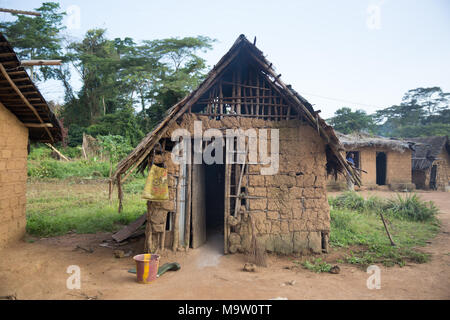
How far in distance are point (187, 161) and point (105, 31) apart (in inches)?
1116

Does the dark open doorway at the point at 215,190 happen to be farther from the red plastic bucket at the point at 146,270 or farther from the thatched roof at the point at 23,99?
the red plastic bucket at the point at 146,270

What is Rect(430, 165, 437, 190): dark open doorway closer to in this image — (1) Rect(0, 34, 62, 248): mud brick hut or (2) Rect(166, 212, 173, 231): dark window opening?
(2) Rect(166, 212, 173, 231): dark window opening

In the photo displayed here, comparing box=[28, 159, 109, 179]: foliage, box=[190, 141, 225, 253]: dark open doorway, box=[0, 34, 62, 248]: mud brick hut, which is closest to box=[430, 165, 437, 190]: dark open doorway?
box=[190, 141, 225, 253]: dark open doorway

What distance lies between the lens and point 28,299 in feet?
14.1

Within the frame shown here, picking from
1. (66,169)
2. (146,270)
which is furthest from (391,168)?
(66,169)

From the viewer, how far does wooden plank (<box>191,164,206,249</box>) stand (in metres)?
6.48

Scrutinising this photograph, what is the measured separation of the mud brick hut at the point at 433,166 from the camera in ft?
61.2

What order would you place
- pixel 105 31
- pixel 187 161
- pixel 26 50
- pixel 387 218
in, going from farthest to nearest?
1. pixel 105 31
2. pixel 26 50
3. pixel 387 218
4. pixel 187 161

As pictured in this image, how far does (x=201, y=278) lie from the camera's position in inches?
201

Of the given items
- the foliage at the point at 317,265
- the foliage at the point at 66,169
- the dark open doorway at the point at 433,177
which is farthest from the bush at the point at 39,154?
the dark open doorway at the point at 433,177

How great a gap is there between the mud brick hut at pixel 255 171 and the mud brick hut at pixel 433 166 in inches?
614

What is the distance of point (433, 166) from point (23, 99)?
73.5 ft
